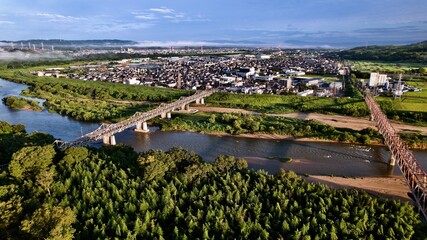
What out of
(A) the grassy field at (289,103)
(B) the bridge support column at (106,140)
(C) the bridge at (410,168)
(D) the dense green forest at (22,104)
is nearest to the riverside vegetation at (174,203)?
(C) the bridge at (410,168)

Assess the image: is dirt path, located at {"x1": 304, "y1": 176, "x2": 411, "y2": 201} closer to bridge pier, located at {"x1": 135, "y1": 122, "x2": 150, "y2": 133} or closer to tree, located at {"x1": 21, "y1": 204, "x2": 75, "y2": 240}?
tree, located at {"x1": 21, "y1": 204, "x2": 75, "y2": 240}

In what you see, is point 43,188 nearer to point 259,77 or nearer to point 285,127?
point 285,127

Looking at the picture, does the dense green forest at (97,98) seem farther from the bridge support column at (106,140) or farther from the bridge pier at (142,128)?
the bridge support column at (106,140)

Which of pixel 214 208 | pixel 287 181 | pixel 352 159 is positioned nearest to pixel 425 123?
pixel 352 159

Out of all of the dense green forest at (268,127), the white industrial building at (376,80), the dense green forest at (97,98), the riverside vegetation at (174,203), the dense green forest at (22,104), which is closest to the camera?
the riverside vegetation at (174,203)

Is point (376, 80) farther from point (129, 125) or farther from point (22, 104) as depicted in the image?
point (22, 104)

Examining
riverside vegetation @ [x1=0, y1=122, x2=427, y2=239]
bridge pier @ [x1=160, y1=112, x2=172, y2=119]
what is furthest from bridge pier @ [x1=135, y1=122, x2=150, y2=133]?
riverside vegetation @ [x1=0, y1=122, x2=427, y2=239]
